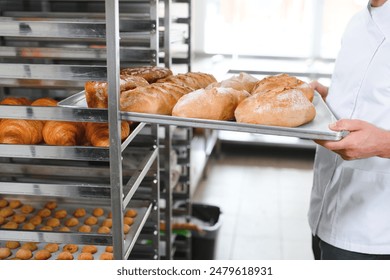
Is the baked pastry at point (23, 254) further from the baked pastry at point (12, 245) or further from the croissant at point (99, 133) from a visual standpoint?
the croissant at point (99, 133)

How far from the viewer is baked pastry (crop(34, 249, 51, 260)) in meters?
1.57

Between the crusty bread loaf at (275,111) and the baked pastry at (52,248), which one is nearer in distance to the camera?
the crusty bread loaf at (275,111)

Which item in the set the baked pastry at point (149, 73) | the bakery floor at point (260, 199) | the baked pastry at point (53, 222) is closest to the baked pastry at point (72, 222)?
the baked pastry at point (53, 222)

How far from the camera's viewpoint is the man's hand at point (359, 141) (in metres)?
1.23

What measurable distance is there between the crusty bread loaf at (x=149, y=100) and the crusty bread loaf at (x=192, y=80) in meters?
0.18

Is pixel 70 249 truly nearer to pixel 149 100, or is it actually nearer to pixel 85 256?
pixel 85 256

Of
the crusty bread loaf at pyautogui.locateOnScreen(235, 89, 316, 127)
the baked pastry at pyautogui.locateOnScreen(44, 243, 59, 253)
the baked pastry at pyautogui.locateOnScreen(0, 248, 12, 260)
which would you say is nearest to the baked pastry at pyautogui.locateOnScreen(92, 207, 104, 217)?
the baked pastry at pyautogui.locateOnScreen(44, 243, 59, 253)

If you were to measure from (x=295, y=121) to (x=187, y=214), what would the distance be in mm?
1727

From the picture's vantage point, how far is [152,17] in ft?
5.45

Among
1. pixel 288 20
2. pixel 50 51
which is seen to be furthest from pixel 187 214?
pixel 288 20

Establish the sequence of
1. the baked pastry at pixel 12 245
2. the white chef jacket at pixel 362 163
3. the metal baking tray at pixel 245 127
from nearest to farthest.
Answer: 1. the metal baking tray at pixel 245 127
2. the white chef jacket at pixel 362 163
3. the baked pastry at pixel 12 245

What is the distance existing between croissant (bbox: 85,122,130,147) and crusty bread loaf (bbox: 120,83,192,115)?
4.4 inches

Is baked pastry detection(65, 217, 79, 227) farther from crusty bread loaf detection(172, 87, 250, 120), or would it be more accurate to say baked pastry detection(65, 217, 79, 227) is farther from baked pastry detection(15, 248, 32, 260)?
crusty bread loaf detection(172, 87, 250, 120)

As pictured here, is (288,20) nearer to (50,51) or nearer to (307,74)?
(307,74)
